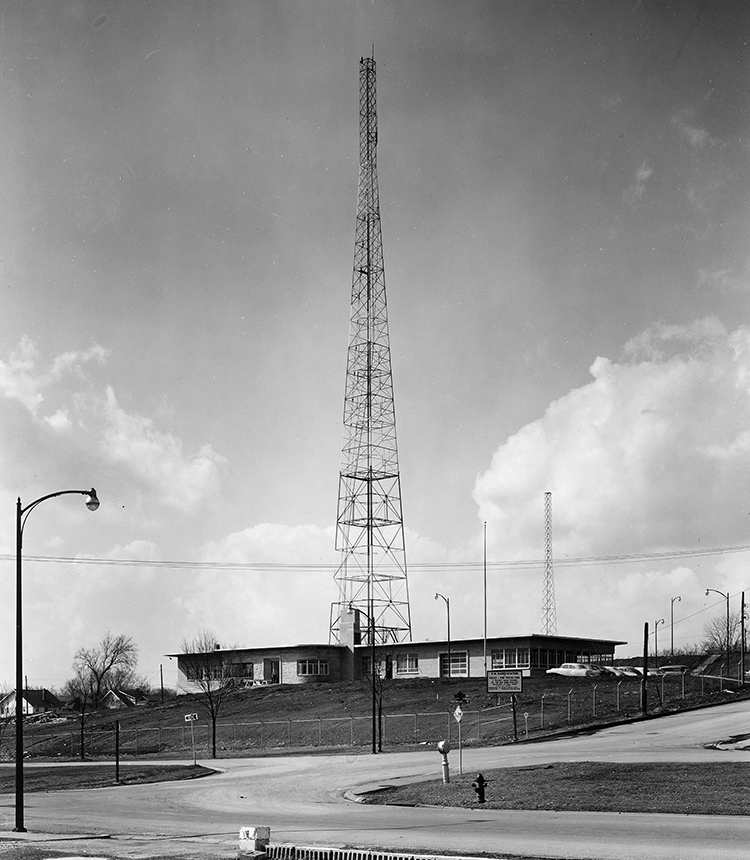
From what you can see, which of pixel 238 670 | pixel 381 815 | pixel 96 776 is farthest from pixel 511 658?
pixel 381 815

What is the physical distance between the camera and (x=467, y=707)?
65312mm

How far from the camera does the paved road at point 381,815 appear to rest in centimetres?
1842

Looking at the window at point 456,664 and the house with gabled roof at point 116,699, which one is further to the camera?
the house with gabled roof at point 116,699

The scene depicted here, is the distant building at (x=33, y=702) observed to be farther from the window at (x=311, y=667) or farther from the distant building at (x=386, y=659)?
the window at (x=311, y=667)

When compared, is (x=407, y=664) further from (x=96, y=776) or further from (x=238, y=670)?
(x=96, y=776)

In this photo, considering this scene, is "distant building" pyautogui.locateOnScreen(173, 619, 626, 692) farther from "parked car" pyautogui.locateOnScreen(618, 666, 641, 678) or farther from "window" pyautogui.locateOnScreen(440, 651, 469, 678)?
"parked car" pyautogui.locateOnScreen(618, 666, 641, 678)

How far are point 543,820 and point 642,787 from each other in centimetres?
520

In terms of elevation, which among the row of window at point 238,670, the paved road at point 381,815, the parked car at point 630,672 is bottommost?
the row of window at point 238,670

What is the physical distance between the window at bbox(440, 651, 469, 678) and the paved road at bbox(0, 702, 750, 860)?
1522 inches

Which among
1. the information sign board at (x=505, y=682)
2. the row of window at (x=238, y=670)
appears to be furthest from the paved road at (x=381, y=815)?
the row of window at (x=238, y=670)

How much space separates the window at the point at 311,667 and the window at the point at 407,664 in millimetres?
6540

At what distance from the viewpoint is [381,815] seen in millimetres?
25547

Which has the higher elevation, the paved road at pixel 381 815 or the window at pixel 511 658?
the paved road at pixel 381 815

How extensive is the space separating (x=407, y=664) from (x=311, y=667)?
8.56m
